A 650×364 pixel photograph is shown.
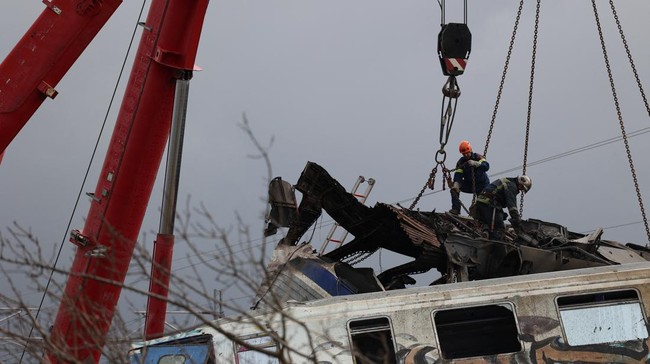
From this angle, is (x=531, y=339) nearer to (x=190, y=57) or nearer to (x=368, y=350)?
(x=368, y=350)

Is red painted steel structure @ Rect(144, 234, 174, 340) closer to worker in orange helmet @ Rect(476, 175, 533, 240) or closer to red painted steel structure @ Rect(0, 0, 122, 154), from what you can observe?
red painted steel structure @ Rect(0, 0, 122, 154)

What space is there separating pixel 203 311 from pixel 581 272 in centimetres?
572

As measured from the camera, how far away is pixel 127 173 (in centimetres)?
1144

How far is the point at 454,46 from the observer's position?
14.0 meters

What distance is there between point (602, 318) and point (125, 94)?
21.1ft

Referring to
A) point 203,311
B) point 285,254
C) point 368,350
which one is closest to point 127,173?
point 285,254

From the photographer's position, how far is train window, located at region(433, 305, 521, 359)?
10.2m

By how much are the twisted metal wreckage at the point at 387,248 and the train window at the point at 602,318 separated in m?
2.35

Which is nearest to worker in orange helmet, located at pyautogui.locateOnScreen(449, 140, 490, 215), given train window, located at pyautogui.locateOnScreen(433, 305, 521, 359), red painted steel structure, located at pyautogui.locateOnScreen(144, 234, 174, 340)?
train window, located at pyautogui.locateOnScreen(433, 305, 521, 359)

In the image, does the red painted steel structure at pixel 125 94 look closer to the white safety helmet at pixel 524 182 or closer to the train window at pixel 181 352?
the train window at pixel 181 352

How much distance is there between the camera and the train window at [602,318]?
974 centimetres

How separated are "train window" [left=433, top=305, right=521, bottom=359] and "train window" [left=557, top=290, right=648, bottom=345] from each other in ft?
1.93

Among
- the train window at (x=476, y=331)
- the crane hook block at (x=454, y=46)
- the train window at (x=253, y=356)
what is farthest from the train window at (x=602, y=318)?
the crane hook block at (x=454, y=46)

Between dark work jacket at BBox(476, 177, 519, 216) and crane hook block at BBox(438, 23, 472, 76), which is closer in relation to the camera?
crane hook block at BBox(438, 23, 472, 76)
